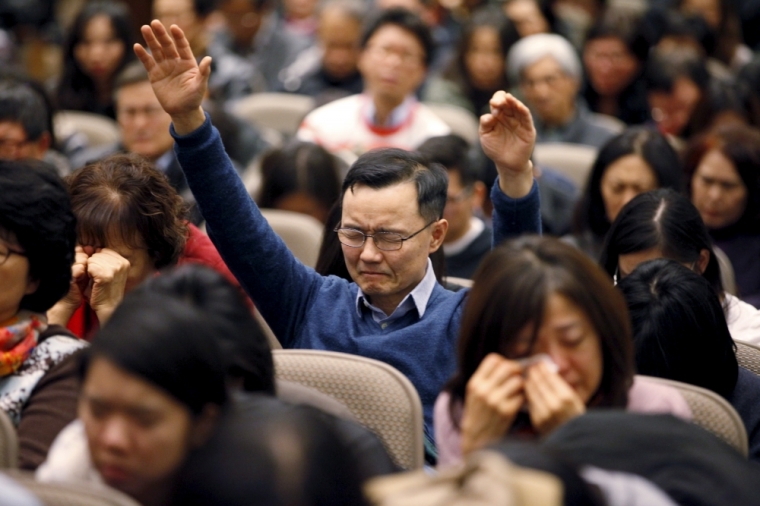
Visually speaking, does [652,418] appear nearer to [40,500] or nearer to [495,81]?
[40,500]

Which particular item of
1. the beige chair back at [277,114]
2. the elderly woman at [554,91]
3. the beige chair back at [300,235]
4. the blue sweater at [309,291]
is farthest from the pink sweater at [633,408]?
the beige chair back at [277,114]

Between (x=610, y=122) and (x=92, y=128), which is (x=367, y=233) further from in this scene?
(x=610, y=122)

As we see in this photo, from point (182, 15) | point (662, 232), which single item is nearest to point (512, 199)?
point (662, 232)

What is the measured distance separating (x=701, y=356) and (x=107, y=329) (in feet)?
3.39

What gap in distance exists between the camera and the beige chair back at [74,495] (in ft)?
3.64

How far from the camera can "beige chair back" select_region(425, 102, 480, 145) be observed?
4.19 meters

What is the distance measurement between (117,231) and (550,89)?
274 cm

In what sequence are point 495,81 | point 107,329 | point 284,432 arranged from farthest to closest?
1. point 495,81
2. point 107,329
3. point 284,432

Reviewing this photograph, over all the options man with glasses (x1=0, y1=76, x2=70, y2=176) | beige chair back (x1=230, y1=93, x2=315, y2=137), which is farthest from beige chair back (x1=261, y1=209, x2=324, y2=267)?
beige chair back (x1=230, y1=93, x2=315, y2=137)

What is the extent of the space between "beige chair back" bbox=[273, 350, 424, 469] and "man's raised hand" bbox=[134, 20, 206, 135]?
0.51m

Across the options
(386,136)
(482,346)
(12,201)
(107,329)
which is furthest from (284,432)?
(386,136)

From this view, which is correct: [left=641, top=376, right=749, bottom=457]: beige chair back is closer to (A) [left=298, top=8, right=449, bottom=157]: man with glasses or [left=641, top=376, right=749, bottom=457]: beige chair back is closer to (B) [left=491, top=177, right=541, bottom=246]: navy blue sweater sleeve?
(B) [left=491, top=177, right=541, bottom=246]: navy blue sweater sleeve

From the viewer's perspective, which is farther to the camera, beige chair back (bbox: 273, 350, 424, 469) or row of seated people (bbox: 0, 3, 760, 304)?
row of seated people (bbox: 0, 3, 760, 304)

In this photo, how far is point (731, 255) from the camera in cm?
304
